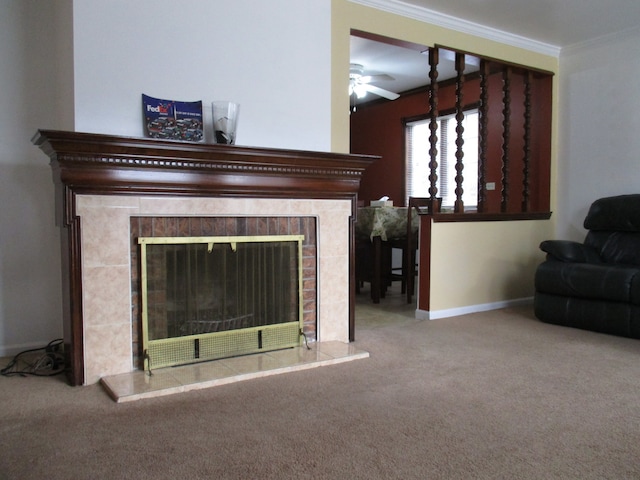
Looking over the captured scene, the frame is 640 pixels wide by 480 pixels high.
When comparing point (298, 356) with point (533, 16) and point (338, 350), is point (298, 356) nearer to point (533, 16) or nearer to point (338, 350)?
point (338, 350)

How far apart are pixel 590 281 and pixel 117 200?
3062 mm

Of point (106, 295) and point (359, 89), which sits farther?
point (359, 89)

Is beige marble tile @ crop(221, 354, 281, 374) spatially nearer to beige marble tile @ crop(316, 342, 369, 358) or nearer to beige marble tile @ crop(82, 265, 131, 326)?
beige marble tile @ crop(316, 342, 369, 358)

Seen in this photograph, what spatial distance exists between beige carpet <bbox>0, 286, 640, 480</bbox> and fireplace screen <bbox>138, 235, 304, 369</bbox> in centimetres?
40

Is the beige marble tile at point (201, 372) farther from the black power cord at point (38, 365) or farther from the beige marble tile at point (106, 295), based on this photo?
the black power cord at point (38, 365)

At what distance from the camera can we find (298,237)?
10.1 ft

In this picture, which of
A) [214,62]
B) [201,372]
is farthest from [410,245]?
[201,372]

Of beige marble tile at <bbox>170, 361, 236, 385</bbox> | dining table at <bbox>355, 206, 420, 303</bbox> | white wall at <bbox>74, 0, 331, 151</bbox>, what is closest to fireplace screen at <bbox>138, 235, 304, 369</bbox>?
beige marble tile at <bbox>170, 361, 236, 385</bbox>

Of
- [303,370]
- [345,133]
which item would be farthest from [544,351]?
[345,133]

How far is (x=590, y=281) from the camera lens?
3.56 metres

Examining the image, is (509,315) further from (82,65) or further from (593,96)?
(82,65)

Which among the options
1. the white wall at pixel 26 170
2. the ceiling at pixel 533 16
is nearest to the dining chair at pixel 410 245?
the ceiling at pixel 533 16

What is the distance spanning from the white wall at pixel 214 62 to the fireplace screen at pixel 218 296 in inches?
25.0

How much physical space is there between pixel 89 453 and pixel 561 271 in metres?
3.25
